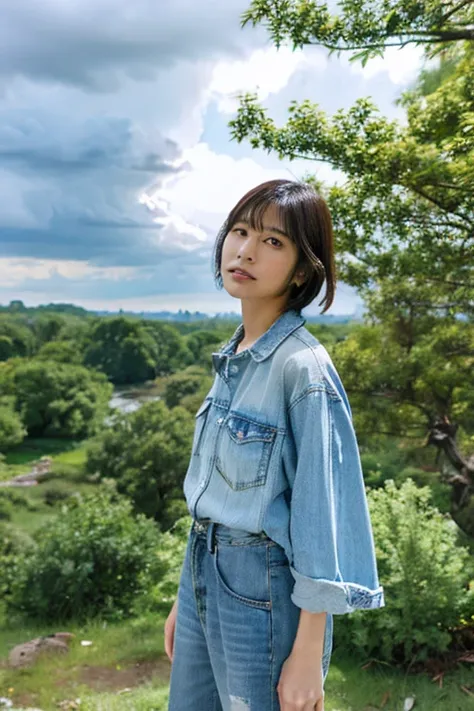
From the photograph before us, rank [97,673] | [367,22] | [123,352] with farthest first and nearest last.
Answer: [123,352]
[97,673]
[367,22]

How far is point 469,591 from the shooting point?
265 cm

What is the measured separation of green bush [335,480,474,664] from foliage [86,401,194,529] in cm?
596

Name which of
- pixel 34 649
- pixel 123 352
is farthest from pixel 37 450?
pixel 34 649

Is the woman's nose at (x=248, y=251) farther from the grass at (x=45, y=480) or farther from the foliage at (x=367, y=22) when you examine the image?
the grass at (x=45, y=480)

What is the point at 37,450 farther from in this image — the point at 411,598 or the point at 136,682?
the point at 411,598

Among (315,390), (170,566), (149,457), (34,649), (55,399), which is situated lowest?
(149,457)

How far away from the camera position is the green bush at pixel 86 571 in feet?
13.4

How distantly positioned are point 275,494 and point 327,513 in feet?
0.23

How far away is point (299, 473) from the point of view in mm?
785

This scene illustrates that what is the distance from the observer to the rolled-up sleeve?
30.1 inches

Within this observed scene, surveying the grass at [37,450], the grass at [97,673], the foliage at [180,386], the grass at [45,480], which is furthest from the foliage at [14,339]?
the grass at [97,673]

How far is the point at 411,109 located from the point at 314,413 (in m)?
2.70

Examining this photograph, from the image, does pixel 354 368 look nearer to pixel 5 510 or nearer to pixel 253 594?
pixel 253 594

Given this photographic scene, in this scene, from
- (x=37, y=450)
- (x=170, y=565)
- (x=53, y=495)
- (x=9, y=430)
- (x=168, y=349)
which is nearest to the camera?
(x=170, y=565)
